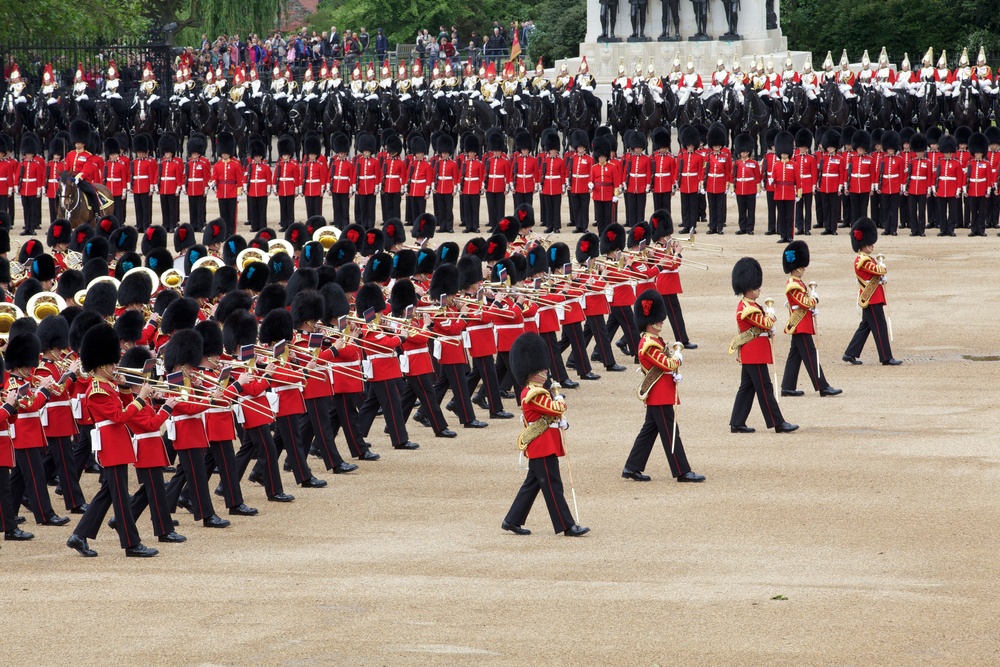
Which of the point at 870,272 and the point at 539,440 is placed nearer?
the point at 539,440

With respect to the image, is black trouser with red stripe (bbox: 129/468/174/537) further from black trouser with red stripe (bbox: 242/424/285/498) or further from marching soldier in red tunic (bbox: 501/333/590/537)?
marching soldier in red tunic (bbox: 501/333/590/537)

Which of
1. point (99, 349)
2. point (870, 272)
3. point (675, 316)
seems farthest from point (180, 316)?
point (870, 272)

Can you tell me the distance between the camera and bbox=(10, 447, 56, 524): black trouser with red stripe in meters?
8.62

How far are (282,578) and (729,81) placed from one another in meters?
17.8

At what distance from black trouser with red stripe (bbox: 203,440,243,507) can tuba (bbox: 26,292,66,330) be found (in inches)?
79.9

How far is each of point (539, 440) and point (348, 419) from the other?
7.55ft

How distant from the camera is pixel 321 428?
971 centimetres

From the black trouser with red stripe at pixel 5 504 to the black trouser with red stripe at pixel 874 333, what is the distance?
Result: 6.76 m

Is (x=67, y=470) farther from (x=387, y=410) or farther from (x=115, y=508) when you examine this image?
(x=387, y=410)

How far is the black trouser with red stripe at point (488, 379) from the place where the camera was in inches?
441

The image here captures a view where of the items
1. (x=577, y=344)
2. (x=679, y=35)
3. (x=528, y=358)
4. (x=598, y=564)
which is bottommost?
(x=598, y=564)

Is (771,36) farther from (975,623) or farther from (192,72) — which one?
(975,623)

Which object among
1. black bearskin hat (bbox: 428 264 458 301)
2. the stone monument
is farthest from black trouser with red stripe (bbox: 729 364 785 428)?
the stone monument

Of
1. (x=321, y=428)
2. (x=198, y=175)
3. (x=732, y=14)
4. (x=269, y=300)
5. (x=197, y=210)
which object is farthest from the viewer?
(x=732, y=14)
